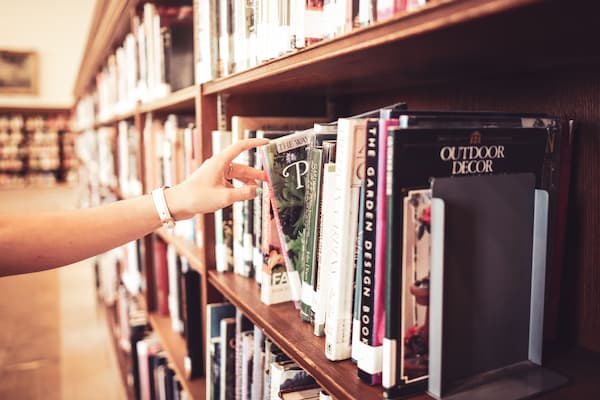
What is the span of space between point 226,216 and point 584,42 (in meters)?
0.82

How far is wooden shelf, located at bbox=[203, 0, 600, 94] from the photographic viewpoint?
46 centimetres

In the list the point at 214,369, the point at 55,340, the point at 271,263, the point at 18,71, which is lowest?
the point at 55,340

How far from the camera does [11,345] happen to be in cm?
329

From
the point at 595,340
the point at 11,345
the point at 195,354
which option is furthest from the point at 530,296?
the point at 11,345

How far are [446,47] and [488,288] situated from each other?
30cm

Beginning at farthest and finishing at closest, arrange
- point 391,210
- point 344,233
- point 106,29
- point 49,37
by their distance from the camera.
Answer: point 49,37
point 106,29
point 344,233
point 391,210

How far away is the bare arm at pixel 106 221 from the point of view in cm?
101

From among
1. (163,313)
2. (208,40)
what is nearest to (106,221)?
(208,40)

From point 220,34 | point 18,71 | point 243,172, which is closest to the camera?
point 243,172

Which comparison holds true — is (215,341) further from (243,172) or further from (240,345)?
(243,172)

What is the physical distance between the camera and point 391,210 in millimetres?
574

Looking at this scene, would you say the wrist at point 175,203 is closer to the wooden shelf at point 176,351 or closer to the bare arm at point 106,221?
the bare arm at point 106,221

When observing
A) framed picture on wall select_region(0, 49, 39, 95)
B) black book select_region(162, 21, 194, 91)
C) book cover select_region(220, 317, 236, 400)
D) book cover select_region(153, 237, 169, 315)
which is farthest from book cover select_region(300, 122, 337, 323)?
framed picture on wall select_region(0, 49, 39, 95)

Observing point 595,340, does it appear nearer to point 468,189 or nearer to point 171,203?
point 468,189
